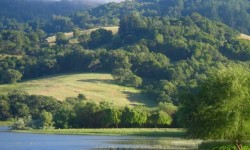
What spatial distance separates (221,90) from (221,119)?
314 centimetres

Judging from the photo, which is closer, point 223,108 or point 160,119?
point 223,108

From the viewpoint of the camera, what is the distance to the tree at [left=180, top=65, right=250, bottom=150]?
6344 centimetres

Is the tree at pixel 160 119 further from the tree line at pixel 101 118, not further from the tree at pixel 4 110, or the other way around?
the tree at pixel 4 110

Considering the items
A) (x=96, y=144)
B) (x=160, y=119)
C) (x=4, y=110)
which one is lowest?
(x=4, y=110)

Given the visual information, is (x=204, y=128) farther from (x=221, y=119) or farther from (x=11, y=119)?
(x=11, y=119)

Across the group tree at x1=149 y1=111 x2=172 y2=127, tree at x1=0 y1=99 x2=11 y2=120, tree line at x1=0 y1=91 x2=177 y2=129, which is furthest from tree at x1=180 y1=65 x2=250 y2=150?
tree at x1=0 y1=99 x2=11 y2=120

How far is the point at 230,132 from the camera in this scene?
6406 centimetres

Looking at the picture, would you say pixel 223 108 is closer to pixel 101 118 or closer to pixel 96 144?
pixel 96 144

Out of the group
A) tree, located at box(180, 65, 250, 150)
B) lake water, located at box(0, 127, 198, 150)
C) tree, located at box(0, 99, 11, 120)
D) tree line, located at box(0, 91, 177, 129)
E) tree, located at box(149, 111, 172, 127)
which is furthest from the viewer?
tree, located at box(0, 99, 11, 120)

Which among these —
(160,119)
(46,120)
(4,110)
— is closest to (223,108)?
(160,119)

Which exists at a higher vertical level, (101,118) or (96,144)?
(96,144)

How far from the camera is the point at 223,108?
6322cm

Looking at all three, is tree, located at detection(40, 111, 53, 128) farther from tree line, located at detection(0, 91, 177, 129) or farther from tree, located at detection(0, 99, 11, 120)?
tree, located at detection(0, 99, 11, 120)

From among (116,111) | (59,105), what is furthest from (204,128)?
(59,105)
